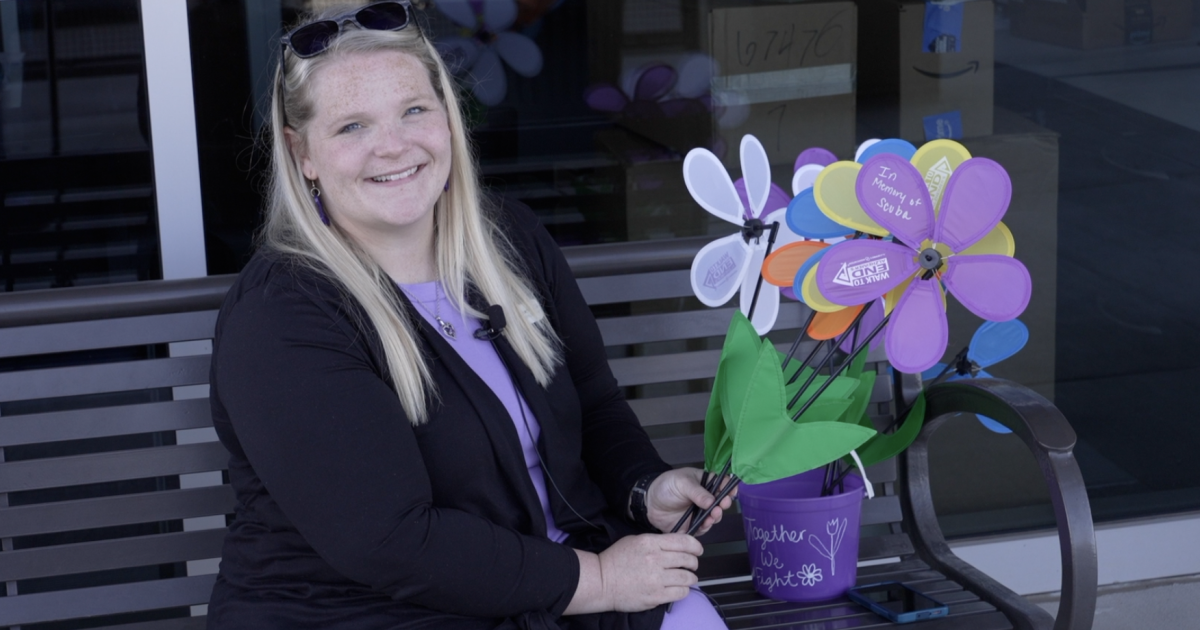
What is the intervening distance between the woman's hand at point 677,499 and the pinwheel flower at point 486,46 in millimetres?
1099

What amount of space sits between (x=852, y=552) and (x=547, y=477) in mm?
523

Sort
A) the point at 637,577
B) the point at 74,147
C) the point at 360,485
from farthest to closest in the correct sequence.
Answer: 1. the point at 74,147
2. the point at 637,577
3. the point at 360,485

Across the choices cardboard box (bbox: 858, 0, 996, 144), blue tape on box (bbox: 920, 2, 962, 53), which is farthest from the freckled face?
blue tape on box (bbox: 920, 2, 962, 53)

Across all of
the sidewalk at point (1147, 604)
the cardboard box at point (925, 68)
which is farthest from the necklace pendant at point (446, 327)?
the sidewalk at point (1147, 604)

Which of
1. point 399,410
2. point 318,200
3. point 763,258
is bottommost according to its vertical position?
point 399,410

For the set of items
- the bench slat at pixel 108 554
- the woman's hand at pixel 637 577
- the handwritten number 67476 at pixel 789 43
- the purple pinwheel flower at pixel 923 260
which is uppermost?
the handwritten number 67476 at pixel 789 43

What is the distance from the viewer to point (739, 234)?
205 centimetres

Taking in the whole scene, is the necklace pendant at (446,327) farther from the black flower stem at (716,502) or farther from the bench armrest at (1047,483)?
the bench armrest at (1047,483)

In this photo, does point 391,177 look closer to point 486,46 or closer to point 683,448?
point 683,448

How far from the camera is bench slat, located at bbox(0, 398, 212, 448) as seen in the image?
197 centimetres

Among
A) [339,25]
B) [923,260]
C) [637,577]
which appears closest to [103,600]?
[637,577]

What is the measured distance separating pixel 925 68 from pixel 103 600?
2.08m

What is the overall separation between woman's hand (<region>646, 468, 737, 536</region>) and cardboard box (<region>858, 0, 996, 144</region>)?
1304 millimetres

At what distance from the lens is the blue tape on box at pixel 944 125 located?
9.55 feet
